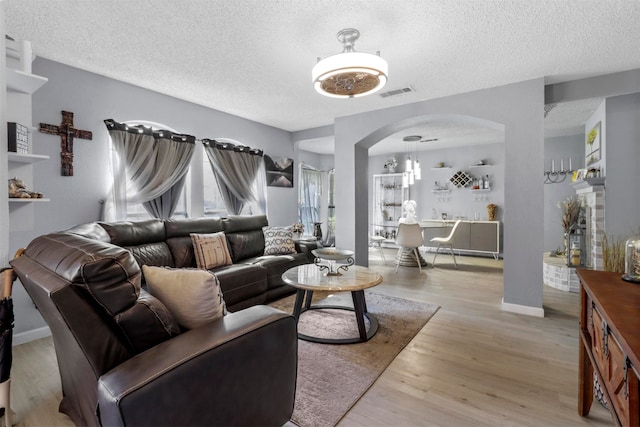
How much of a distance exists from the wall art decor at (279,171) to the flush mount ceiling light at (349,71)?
102 inches

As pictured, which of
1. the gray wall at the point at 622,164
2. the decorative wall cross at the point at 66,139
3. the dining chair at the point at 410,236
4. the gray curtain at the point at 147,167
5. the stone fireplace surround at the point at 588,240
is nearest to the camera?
the decorative wall cross at the point at 66,139

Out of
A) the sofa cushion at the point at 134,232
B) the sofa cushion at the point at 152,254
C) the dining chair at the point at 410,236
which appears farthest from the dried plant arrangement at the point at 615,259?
the sofa cushion at the point at 134,232

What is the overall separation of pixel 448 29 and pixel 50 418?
3.60 m

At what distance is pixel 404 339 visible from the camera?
2.53m

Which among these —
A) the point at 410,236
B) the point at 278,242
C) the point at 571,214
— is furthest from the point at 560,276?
the point at 278,242

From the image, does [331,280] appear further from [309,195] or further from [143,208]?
[309,195]

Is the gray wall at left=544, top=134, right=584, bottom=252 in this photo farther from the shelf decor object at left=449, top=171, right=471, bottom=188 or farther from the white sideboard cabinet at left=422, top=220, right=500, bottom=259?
the shelf decor object at left=449, top=171, right=471, bottom=188

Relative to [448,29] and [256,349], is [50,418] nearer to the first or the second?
[256,349]

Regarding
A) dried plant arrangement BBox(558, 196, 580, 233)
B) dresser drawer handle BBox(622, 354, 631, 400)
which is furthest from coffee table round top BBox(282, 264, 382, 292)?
dried plant arrangement BBox(558, 196, 580, 233)

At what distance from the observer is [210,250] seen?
329cm

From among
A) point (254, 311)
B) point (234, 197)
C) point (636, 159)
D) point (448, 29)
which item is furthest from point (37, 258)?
point (636, 159)

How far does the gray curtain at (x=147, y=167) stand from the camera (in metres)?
3.22

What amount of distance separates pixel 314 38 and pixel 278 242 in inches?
96.2

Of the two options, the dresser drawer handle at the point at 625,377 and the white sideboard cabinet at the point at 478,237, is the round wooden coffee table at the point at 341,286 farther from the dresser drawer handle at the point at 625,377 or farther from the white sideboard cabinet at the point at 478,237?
the white sideboard cabinet at the point at 478,237
